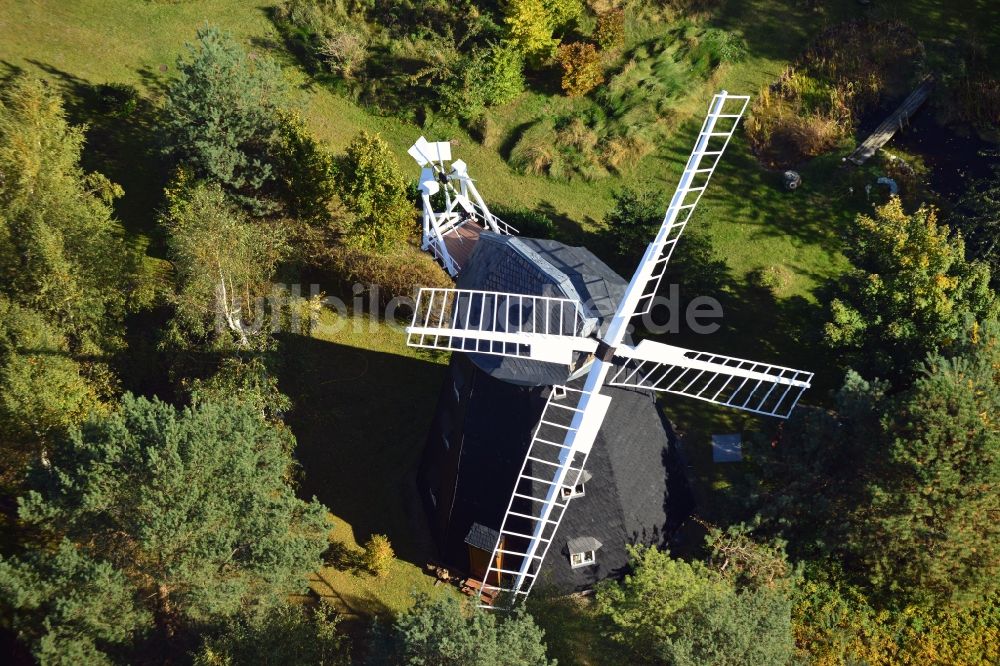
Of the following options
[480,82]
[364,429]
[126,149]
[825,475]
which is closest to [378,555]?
[364,429]

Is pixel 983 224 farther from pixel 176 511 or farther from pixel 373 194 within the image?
pixel 176 511

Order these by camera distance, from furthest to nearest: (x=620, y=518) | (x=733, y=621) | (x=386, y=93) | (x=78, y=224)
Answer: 1. (x=386, y=93)
2. (x=78, y=224)
3. (x=620, y=518)
4. (x=733, y=621)

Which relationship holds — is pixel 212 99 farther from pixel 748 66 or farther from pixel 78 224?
pixel 748 66

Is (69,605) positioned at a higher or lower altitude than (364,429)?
lower

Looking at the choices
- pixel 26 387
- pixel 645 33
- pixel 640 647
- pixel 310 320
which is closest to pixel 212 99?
pixel 310 320

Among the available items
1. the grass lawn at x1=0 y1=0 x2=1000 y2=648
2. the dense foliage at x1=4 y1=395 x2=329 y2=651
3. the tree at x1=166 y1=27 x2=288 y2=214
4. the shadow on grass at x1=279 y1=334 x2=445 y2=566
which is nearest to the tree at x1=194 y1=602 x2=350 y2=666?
the dense foliage at x1=4 y1=395 x2=329 y2=651

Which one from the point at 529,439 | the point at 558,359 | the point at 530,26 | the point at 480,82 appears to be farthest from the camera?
the point at 480,82

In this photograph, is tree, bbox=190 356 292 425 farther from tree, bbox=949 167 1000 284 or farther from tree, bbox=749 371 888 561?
tree, bbox=949 167 1000 284
